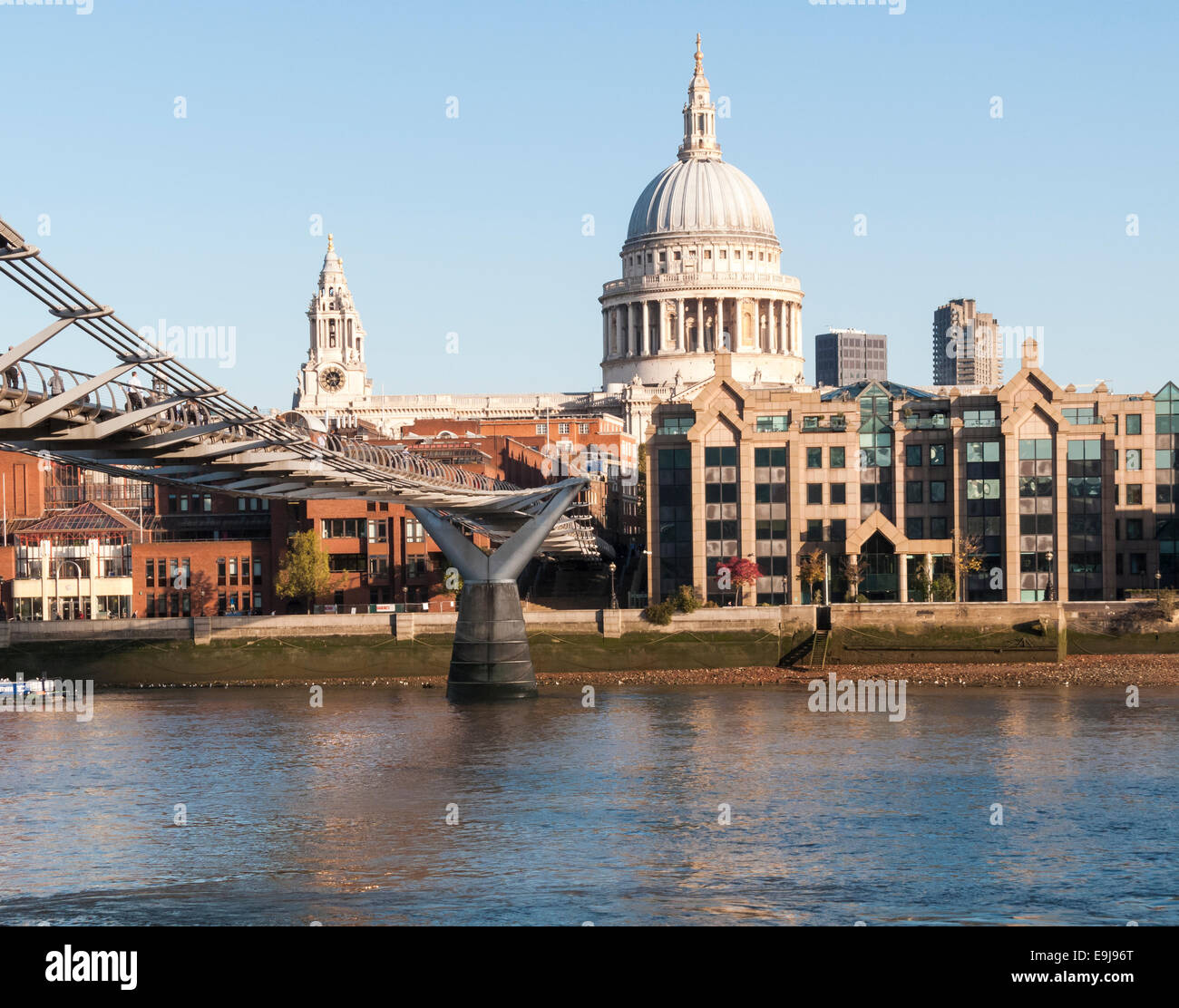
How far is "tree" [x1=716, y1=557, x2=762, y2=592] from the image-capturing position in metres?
82.7

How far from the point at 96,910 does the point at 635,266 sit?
135502mm

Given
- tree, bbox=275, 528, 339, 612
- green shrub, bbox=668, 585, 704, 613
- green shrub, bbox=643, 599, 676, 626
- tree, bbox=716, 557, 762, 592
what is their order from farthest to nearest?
tree, bbox=275, 528, 339, 612
tree, bbox=716, 557, 762, 592
green shrub, bbox=668, 585, 704, 613
green shrub, bbox=643, 599, 676, 626

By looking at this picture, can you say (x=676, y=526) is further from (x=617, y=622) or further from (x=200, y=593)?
(x=200, y=593)

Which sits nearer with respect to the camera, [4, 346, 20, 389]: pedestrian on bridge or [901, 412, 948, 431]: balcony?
[4, 346, 20, 389]: pedestrian on bridge

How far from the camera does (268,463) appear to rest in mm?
54656

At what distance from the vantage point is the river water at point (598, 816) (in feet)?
110

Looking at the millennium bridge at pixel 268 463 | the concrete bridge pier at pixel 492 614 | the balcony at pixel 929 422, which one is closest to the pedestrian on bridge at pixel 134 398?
the millennium bridge at pixel 268 463

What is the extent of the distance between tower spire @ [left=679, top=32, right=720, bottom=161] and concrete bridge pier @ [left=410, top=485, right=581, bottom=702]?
10643 centimetres

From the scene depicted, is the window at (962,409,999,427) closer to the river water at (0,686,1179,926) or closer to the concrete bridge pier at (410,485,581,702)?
the concrete bridge pier at (410,485,581,702)

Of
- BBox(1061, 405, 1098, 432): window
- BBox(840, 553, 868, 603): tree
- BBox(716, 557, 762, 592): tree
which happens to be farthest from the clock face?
BBox(1061, 405, 1098, 432): window

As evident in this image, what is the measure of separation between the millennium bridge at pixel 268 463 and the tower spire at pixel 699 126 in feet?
271

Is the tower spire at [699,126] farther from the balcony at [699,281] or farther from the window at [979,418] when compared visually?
the window at [979,418]
